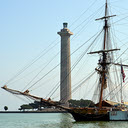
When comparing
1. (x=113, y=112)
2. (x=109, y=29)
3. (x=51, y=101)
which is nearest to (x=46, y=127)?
(x=51, y=101)

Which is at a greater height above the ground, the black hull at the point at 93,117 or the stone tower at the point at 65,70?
the stone tower at the point at 65,70

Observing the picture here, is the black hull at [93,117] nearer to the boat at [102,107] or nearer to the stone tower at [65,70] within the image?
the boat at [102,107]

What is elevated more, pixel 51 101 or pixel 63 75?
pixel 63 75

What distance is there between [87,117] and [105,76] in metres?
10.4

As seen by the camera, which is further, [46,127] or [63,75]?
[63,75]

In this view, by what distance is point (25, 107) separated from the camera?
186 m

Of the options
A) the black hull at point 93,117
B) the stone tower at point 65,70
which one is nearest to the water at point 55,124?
the black hull at point 93,117

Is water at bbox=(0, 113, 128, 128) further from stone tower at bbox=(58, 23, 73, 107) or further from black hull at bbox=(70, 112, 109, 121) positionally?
stone tower at bbox=(58, 23, 73, 107)

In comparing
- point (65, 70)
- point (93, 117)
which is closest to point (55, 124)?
point (93, 117)

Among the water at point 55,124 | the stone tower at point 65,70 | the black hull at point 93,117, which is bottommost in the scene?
the water at point 55,124

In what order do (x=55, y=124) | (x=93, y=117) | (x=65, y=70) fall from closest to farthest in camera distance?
(x=55, y=124) → (x=93, y=117) → (x=65, y=70)

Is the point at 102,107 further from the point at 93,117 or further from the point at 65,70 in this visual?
the point at 65,70

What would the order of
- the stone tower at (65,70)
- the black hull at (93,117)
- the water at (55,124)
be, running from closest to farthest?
the water at (55,124) < the black hull at (93,117) < the stone tower at (65,70)

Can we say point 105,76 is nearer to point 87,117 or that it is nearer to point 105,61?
point 105,61
